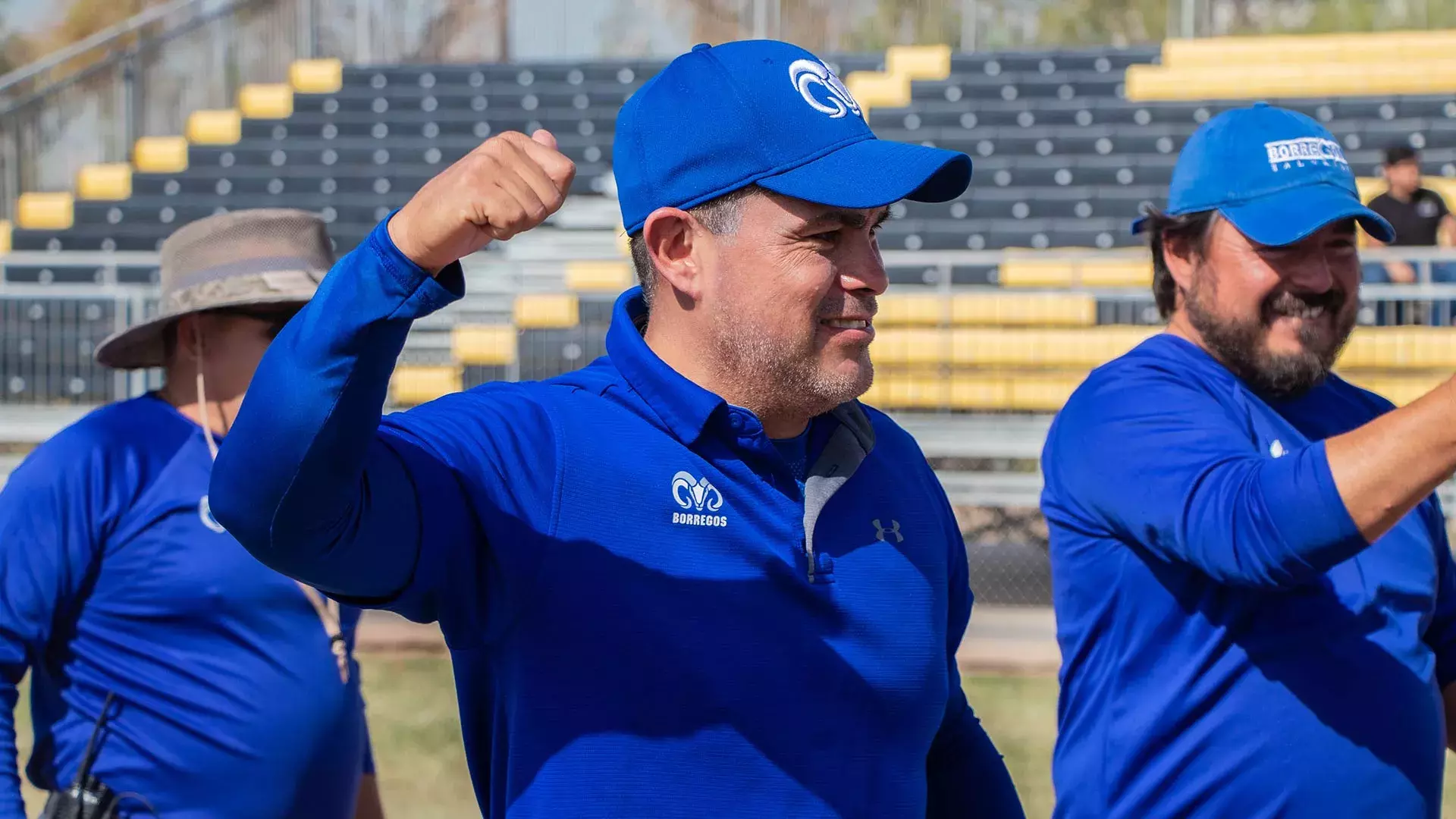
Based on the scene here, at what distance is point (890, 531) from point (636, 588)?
385 millimetres

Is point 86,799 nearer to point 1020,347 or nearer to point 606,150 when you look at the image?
point 1020,347

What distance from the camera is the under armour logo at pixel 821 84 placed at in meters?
1.86

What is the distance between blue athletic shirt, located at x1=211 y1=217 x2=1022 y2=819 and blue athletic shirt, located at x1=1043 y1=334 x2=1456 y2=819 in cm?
65

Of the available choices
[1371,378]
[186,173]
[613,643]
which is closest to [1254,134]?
[613,643]

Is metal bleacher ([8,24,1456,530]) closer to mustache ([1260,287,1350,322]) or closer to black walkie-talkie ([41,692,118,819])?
mustache ([1260,287,1350,322])

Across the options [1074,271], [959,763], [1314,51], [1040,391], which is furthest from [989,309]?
[959,763]

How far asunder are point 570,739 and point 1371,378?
9258 millimetres

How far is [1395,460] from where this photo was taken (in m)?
1.99

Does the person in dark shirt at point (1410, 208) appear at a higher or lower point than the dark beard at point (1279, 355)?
higher

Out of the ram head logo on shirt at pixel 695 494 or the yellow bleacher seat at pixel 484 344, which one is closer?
the ram head logo on shirt at pixel 695 494

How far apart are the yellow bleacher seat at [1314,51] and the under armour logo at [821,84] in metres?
14.2

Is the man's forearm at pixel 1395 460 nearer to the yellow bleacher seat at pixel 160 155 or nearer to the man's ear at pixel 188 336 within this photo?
the man's ear at pixel 188 336

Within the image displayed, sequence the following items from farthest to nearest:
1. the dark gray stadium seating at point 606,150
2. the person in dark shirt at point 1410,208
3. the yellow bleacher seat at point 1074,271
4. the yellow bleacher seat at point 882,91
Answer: the yellow bleacher seat at point 882,91 → the dark gray stadium seating at point 606,150 → the yellow bleacher seat at point 1074,271 → the person in dark shirt at point 1410,208

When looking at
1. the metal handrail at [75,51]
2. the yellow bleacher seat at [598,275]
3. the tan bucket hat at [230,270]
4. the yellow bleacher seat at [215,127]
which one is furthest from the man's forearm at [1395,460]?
the yellow bleacher seat at [215,127]
